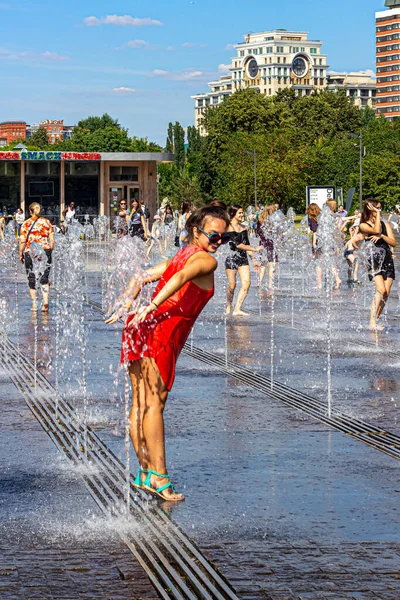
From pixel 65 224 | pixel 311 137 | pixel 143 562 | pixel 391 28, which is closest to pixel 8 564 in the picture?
pixel 143 562

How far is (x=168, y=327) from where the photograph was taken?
6117 mm

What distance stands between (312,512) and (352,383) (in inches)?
174

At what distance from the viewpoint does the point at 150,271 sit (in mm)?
6414

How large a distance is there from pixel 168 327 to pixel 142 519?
3.34 ft

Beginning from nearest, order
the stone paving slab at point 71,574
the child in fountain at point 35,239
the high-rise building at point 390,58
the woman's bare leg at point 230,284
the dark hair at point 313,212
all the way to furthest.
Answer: the stone paving slab at point 71,574 → the woman's bare leg at point 230,284 → the child in fountain at point 35,239 → the dark hair at point 313,212 → the high-rise building at point 390,58

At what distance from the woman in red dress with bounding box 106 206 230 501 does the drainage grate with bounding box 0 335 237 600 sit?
0.23 metres

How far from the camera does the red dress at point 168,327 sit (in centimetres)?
609

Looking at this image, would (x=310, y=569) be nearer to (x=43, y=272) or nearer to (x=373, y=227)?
(x=373, y=227)

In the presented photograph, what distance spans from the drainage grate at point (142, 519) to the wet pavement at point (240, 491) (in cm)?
7

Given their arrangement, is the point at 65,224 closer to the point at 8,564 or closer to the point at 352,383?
the point at 352,383

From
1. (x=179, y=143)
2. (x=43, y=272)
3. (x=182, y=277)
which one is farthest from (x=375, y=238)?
(x=179, y=143)

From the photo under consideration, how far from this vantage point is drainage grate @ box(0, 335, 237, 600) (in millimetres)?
4801

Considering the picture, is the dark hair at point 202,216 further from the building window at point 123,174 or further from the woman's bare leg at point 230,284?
the building window at point 123,174

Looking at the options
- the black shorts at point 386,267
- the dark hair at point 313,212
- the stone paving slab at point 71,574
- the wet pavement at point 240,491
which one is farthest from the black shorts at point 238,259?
the stone paving slab at point 71,574
